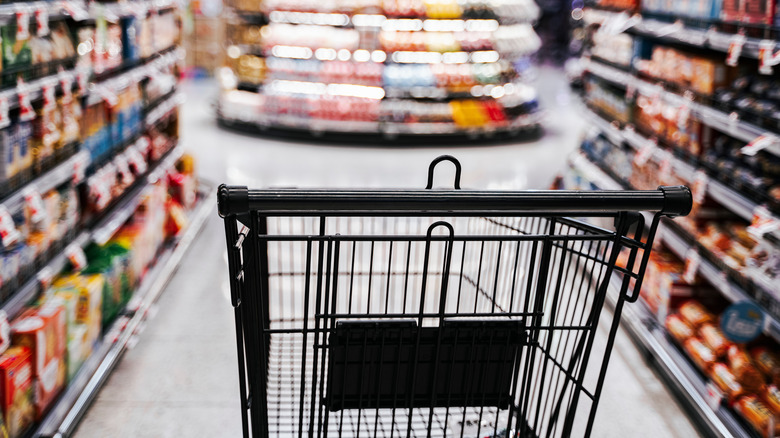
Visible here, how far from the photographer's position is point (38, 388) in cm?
261

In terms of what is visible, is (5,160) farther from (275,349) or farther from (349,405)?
(349,405)

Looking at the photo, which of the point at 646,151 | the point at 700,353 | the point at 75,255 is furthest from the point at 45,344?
the point at 646,151

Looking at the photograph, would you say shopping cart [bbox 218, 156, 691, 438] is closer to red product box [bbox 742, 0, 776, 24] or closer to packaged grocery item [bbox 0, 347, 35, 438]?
packaged grocery item [bbox 0, 347, 35, 438]

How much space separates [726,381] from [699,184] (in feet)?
3.11

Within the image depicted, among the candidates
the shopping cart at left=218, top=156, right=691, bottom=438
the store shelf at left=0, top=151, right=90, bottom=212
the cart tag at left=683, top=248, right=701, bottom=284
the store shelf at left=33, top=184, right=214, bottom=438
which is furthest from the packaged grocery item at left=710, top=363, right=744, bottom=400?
the store shelf at left=0, top=151, right=90, bottom=212

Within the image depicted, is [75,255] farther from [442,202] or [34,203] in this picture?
[442,202]

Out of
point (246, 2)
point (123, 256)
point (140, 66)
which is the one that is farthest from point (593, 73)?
point (246, 2)

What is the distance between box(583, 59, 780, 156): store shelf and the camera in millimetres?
3024

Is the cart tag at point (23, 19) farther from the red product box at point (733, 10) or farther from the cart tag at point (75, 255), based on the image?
the red product box at point (733, 10)

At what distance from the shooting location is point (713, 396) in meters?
2.98

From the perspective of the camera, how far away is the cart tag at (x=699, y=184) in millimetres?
3467

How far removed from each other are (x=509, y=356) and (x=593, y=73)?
448 cm

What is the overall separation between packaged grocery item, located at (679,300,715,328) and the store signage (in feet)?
1.70

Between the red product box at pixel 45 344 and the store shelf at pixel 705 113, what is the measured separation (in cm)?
272
